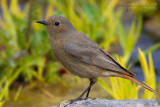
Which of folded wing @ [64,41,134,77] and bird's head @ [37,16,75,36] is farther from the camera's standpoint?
bird's head @ [37,16,75,36]

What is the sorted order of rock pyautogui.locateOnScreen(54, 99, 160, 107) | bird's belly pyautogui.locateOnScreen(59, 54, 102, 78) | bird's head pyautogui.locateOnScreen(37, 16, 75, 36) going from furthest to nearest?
bird's head pyautogui.locateOnScreen(37, 16, 75, 36)
bird's belly pyautogui.locateOnScreen(59, 54, 102, 78)
rock pyautogui.locateOnScreen(54, 99, 160, 107)

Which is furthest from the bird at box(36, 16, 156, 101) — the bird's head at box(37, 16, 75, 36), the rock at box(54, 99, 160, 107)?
the rock at box(54, 99, 160, 107)

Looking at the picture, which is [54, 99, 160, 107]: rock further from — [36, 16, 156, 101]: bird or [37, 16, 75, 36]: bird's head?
[37, 16, 75, 36]: bird's head

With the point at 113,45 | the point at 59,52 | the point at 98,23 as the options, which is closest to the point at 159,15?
the point at 113,45

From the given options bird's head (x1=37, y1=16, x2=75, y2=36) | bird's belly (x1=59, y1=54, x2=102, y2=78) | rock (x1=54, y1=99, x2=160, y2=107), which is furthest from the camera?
bird's head (x1=37, y1=16, x2=75, y2=36)

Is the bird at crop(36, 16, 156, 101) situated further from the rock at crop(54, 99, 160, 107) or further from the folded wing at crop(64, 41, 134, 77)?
the rock at crop(54, 99, 160, 107)

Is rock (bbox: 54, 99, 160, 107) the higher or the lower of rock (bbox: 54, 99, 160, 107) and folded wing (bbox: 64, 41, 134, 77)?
the lower

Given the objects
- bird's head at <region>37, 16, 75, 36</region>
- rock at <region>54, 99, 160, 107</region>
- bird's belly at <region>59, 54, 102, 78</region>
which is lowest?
rock at <region>54, 99, 160, 107</region>

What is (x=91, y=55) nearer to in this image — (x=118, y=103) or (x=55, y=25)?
(x=55, y=25)

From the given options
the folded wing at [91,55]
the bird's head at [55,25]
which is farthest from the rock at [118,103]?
the bird's head at [55,25]
